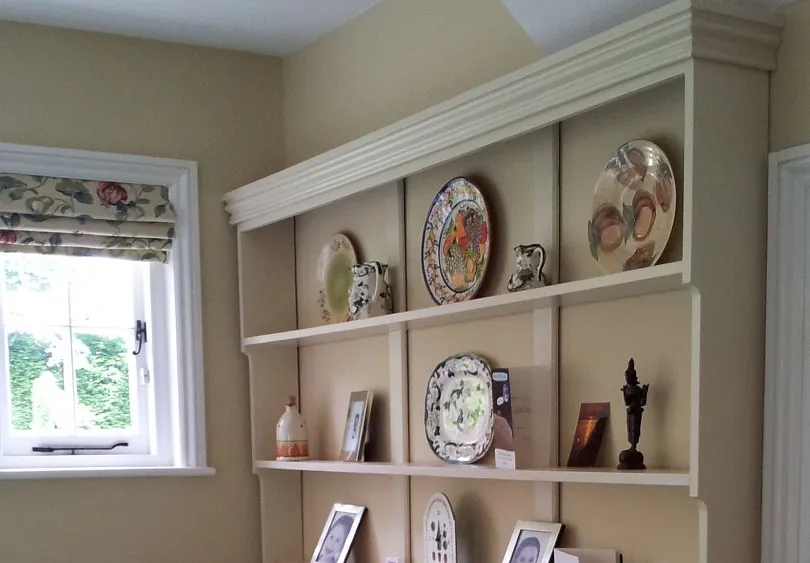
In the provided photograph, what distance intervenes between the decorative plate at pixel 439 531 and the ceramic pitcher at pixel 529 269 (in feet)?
2.01

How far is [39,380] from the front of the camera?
8.56ft

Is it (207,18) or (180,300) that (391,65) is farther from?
(180,300)

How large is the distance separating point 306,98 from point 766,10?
1.61 meters

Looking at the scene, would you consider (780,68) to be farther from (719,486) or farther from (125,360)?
(125,360)

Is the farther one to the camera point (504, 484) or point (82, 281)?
point (82, 281)

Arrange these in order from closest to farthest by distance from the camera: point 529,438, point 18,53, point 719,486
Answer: point 719,486
point 529,438
point 18,53

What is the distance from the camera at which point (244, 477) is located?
277cm

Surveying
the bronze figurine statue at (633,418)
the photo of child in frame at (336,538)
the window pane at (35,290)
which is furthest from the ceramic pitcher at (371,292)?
the window pane at (35,290)

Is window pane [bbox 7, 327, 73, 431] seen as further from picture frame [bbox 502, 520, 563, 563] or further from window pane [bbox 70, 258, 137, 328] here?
picture frame [bbox 502, 520, 563, 563]

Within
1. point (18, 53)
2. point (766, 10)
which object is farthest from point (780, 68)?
point (18, 53)

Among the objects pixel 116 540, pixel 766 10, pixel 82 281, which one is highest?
pixel 766 10

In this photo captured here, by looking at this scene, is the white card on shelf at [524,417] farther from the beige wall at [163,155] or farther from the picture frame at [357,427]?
the beige wall at [163,155]

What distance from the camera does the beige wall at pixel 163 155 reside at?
2.54 metres

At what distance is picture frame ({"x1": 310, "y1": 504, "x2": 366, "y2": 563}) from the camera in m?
2.44
